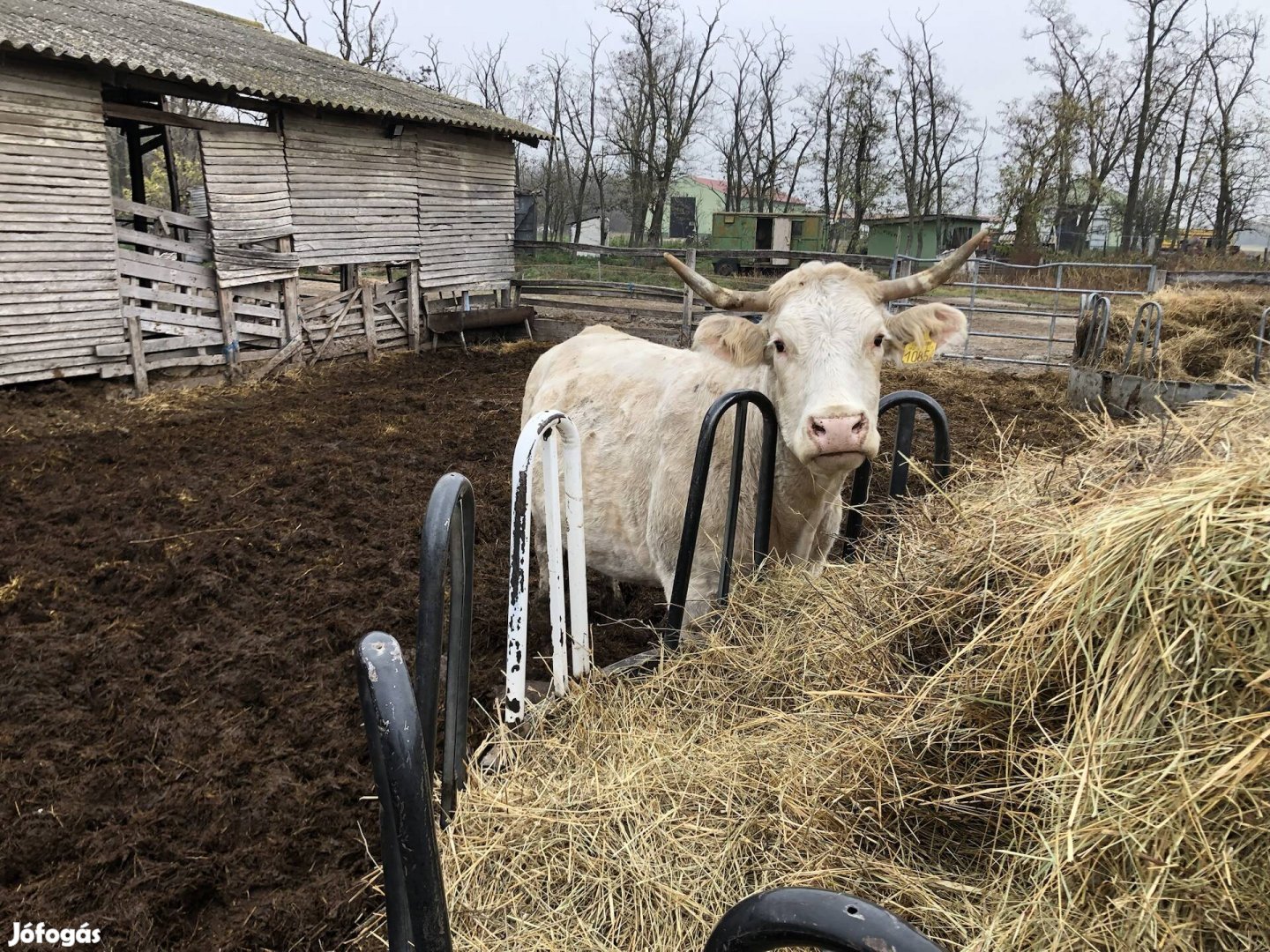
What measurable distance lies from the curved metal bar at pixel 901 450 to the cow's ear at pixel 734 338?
588 mm

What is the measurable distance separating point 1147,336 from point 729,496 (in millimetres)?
7737

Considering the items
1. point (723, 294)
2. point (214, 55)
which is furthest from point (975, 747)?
point (214, 55)

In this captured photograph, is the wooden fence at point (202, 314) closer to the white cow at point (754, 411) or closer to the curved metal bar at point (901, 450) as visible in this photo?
the white cow at point (754, 411)

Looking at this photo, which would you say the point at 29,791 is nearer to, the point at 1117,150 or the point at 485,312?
the point at 485,312

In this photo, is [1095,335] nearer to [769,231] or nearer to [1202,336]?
[1202,336]

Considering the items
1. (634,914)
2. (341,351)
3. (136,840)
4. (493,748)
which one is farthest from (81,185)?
(634,914)

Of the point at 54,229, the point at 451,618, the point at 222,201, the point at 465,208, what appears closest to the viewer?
the point at 451,618

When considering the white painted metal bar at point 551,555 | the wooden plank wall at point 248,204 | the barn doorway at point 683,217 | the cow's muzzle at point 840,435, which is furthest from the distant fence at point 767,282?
the barn doorway at point 683,217

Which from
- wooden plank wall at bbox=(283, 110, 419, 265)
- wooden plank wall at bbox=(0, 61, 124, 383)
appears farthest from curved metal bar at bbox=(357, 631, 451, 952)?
wooden plank wall at bbox=(283, 110, 419, 265)

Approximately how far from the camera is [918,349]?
3.40 meters

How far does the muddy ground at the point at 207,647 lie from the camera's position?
8.36 feet

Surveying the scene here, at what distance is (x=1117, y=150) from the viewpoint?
119ft

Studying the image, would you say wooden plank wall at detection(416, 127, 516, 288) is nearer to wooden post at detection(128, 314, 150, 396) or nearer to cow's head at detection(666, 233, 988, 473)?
wooden post at detection(128, 314, 150, 396)

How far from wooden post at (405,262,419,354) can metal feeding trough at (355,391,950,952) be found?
1251 centimetres
